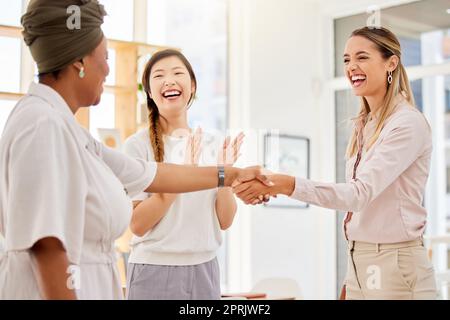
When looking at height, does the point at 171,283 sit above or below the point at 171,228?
below

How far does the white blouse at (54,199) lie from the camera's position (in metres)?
1.09

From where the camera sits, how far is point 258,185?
1.98 meters

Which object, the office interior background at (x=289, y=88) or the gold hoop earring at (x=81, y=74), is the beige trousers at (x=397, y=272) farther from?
the office interior background at (x=289, y=88)

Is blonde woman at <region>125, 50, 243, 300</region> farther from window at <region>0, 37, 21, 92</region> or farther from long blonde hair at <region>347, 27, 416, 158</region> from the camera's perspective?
window at <region>0, 37, 21, 92</region>

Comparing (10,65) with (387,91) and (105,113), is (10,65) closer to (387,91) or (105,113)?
(105,113)

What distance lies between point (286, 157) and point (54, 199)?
12.8ft

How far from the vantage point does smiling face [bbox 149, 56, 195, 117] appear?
1884mm

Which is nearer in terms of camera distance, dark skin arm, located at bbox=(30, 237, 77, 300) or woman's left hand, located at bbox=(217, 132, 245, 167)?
dark skin arm, located at bbox=(30, 237, 77, 300)

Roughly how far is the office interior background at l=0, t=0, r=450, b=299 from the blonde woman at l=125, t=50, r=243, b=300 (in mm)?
2038

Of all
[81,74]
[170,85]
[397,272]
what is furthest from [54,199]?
[397,272]

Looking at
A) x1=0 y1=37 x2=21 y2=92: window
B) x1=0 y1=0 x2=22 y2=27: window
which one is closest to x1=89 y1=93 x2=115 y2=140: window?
x1=0 y1=37 x2=21 y2=92: window

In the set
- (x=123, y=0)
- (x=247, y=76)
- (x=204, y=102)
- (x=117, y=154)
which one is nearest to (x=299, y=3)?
(x=247, y=76)

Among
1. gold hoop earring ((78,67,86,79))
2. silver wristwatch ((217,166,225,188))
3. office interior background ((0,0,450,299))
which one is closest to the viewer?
gold hoop earring ((78,67,86,79))

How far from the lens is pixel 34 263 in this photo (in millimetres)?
1116
